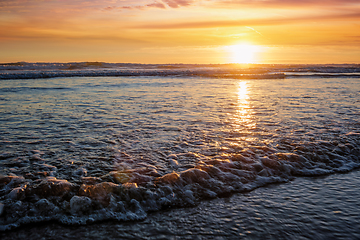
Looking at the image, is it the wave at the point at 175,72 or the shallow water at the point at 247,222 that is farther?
the wave at the point at 175,72

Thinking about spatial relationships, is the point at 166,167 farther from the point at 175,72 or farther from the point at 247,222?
the point at 175,72

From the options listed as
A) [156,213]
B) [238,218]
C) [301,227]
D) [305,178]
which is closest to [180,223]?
[156,213]

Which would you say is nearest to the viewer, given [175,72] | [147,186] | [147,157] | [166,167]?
[147,186]

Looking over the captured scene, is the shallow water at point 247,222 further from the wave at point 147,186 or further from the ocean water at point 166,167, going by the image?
the wave at point 147,186

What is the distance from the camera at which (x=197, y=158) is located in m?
5.98

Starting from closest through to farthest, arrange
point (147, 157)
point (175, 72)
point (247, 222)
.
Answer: point (247, 222), point (147, 157), point (175, 72)

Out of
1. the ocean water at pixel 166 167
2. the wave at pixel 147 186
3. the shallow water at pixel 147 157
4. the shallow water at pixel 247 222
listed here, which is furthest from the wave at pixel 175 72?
the shallow water at pixel 247 222

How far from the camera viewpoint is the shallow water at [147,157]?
4.35 metres

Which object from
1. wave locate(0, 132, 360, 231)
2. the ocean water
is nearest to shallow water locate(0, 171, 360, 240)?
the ocean water

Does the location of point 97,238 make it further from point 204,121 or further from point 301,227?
point 204,121

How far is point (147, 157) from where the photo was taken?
5988 millimetres

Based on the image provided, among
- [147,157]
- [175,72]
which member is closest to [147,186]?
[147,157]

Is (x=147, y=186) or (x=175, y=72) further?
(x=175, y=72)

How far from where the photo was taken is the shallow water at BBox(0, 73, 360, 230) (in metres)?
4.35
